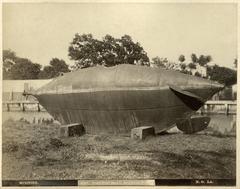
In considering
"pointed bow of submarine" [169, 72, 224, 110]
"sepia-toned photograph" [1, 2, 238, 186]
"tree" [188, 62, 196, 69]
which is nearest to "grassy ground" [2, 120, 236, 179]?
"sepia-toned photograph" [1, 2, 238, 186]

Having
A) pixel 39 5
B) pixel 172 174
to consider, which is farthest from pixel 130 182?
pixel 39 5

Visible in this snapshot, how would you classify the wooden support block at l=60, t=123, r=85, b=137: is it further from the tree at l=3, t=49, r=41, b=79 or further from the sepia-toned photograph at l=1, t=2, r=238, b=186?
the tree at l=3, t=49, r=41, b=79

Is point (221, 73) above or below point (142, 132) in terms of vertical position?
above

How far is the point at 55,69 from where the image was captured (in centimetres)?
205

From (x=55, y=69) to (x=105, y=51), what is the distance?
0.86ft

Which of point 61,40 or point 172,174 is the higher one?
point 61,40

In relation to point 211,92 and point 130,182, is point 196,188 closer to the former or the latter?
point 130,182

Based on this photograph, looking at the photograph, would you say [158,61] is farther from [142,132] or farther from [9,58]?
[9,58]

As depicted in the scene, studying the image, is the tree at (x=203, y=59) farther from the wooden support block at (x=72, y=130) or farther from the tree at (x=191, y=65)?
the wooden support block at (x=72, y=130)

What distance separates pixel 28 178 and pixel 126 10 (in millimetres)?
925

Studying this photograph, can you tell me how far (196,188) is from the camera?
1948 millimetres

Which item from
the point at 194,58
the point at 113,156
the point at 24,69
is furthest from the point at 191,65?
the point at 24,69

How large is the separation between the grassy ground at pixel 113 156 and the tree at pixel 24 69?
0.23 m

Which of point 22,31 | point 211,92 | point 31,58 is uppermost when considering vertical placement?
point 22,31
